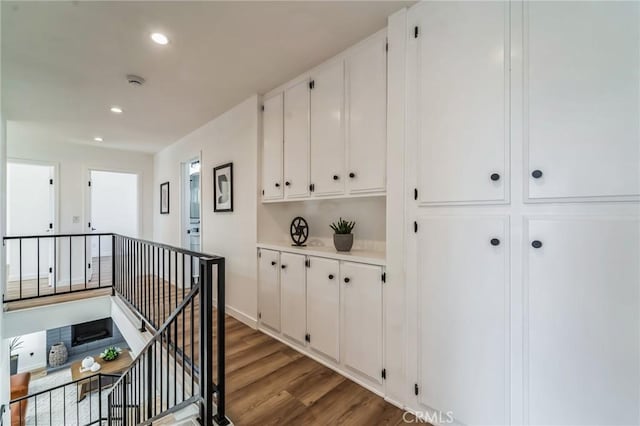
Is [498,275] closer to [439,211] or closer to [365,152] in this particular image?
[439,211]

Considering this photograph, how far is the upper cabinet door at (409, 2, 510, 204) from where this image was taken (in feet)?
4.32

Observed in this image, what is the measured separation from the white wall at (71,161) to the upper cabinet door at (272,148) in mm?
4053

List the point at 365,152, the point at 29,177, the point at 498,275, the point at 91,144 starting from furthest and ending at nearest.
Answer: the point at 29,177 → the point at 91,144 → the point at 365,152 → the point at 498,275

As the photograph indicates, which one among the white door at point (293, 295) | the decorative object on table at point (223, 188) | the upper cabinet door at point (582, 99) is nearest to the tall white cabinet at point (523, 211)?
the upper cabinet door at point (582, 99)

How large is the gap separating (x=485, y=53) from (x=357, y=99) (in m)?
0.85

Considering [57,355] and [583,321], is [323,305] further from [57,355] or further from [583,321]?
[57,355]

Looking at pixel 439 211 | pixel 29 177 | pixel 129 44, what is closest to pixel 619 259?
pixel 439 211

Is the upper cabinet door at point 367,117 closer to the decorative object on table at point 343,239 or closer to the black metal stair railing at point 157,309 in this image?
the decorative object on table at point 343,239

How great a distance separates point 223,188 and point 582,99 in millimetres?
3248

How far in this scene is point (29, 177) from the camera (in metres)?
5.71

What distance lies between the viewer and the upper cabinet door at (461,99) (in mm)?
1317

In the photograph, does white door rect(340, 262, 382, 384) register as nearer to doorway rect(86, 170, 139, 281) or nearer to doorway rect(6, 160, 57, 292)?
doorway rect(6, 160, 57, 292)

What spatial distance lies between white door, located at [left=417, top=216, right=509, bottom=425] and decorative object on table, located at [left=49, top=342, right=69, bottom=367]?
6949 millimetres

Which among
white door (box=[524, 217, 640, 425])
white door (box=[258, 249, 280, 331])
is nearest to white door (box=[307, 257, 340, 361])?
white door (box=[258, 249, 280, 331])
